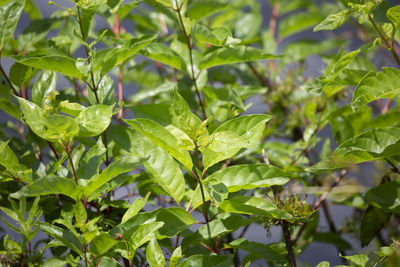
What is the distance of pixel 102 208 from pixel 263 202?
0.36m

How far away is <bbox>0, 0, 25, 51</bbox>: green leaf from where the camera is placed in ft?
2.94

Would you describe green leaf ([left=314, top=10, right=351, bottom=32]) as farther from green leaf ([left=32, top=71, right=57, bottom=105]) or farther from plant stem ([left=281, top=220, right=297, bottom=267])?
green leaf ([left=32, top=71, right=57, bottom=105])

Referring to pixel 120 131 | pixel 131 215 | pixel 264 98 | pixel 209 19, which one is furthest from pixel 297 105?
pixel 131 215

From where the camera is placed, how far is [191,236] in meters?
0.79

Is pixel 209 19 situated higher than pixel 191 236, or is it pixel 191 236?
pixel 209 19

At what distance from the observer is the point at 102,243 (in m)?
0.63

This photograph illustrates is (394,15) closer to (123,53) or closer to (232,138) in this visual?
(232,138)

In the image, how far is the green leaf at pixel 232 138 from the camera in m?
0.67

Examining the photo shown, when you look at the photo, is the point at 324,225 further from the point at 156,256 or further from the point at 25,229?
the point at 25,229

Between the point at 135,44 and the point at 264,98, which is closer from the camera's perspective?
the point at 135,44

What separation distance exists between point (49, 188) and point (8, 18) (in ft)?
1.60

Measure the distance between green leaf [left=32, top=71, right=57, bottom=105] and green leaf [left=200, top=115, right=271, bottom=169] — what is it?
0.42 m

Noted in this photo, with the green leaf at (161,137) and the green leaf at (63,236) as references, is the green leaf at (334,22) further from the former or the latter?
the green leaf at (63,236)

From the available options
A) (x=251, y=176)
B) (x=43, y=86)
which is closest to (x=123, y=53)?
(x=43, y=86)
